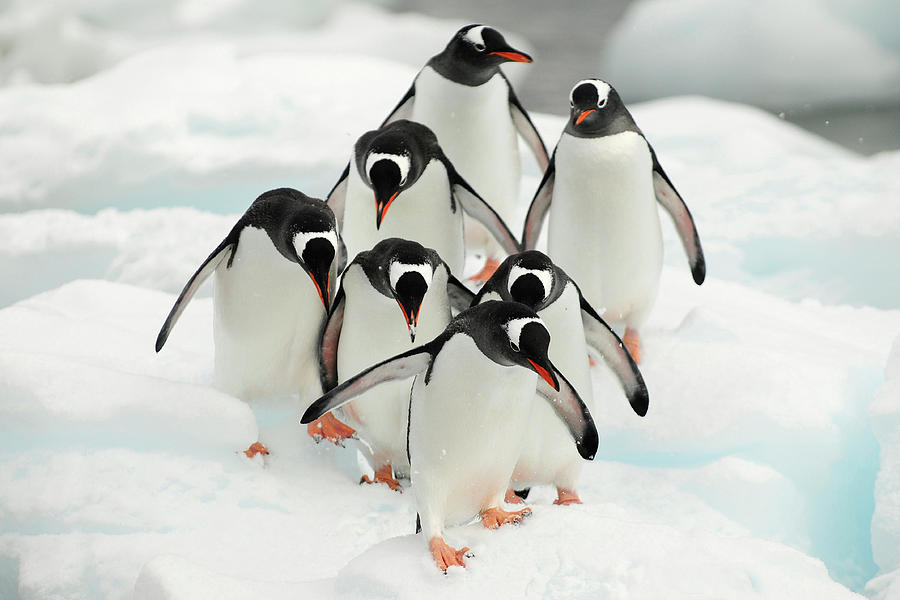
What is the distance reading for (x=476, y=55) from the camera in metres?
2.77

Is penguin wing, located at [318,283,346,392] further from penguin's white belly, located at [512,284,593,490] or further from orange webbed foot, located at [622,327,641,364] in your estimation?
orange webbed foot, located at [622,327,641,364]

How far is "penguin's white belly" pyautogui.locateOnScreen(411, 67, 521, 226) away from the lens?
9.31 feet

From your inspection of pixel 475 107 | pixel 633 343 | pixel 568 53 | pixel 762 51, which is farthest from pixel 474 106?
pixel 568 53

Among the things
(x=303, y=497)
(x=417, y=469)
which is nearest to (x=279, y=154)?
(x=303, y=497)

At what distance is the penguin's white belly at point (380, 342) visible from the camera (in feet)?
6.53

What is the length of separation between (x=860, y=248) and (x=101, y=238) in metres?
2.59

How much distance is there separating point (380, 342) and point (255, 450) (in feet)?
1.16

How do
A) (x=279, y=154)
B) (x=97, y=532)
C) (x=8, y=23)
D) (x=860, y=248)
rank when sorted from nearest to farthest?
(x=97, y=532)
(x=860, y=248)
(x=279, y=154)
(x=8, y=23)

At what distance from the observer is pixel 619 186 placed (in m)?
2.45

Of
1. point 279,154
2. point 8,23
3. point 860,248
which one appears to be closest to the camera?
point 860,248

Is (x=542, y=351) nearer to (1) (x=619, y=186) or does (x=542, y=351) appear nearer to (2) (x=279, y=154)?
(1) (x=619, y=186)

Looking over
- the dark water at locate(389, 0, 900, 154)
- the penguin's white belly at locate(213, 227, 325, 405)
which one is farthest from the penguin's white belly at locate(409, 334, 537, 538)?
the dark water at locate(389, 0, 900, 154)

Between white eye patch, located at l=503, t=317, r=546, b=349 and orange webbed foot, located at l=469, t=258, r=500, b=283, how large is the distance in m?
1.36

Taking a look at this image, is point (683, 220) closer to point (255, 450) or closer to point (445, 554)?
point (255, 450)
